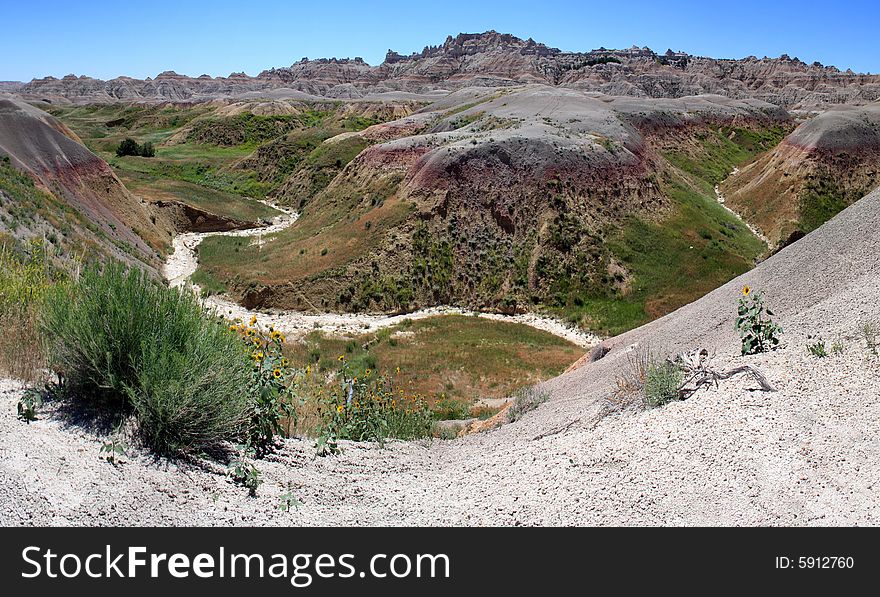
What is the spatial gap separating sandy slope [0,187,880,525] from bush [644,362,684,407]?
24cm

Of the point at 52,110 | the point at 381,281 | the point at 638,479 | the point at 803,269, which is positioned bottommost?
the point at 638,479

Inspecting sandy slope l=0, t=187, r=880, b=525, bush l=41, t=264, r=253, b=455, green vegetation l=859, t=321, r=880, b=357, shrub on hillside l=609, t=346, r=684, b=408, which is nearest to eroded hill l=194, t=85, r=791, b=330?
shrub on hillside l=609, t=346, r=684, b=408

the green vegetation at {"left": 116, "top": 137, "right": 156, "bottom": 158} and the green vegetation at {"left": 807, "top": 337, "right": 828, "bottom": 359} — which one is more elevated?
the green vegetation at {"left": 116, "top": 137, "right": 156, "bottom": 158}

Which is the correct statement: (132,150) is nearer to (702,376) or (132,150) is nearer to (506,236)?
(506,236)

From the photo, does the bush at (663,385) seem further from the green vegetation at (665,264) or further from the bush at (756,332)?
the green vegetation at (665,264)

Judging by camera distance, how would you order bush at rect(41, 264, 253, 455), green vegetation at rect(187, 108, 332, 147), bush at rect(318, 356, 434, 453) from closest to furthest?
bush at rect(41, 264, 253, 455)
bush at rect(318, 356, 434, 453)
green vegetation at rect(187, 108, 332, 147)

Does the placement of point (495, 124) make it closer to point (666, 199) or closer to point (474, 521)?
point (666, 199)

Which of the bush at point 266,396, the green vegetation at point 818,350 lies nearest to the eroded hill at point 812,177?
the green vegetation at point 818,350

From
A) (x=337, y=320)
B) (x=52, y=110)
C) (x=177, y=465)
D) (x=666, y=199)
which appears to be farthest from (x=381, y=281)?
(x=52, y=110)

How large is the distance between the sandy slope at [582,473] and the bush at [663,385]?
9.6 inches

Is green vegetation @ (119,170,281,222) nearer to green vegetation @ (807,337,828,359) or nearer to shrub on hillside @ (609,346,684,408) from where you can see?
shrub on hillside @ (609,346,684,408)

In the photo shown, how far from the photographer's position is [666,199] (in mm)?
35219

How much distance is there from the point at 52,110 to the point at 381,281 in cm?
12381

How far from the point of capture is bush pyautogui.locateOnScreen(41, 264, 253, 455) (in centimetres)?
507
